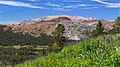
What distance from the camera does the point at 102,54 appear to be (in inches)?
701

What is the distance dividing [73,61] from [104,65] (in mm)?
2820

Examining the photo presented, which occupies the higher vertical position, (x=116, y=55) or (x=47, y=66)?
(x=116, y=55)

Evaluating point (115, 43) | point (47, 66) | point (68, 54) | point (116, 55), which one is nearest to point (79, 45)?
point (68, 54)

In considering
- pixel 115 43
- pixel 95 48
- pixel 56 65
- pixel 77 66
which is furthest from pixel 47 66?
pixel 115 43

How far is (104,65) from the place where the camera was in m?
16.1

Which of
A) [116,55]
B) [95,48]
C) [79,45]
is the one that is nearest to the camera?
[116,55]

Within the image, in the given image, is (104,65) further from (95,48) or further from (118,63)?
(95,48)

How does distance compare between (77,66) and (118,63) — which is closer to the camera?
(118,63)

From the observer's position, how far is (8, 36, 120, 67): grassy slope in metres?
16.9

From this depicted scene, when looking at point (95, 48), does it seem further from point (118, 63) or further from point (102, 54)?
point (118, 63)

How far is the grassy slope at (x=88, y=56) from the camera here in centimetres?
1685

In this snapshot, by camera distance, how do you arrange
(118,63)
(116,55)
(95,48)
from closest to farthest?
(118,63), (116,55), (95,48)

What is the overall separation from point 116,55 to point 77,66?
2232mm

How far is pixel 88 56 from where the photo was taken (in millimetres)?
19953
